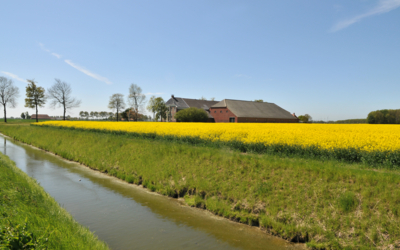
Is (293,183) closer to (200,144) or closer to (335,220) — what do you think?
(335,220)

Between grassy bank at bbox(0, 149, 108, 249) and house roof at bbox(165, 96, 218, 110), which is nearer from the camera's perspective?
grassy bank at bbox(0, 149, 108, 249)

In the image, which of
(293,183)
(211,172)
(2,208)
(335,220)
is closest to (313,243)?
(335,220)

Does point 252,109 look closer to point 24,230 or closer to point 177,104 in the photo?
point 177,104

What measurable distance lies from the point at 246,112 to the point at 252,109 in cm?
377

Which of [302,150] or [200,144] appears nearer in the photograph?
[302,150]

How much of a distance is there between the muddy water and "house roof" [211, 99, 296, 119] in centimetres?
4834

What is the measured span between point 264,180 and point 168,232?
13.7 feet

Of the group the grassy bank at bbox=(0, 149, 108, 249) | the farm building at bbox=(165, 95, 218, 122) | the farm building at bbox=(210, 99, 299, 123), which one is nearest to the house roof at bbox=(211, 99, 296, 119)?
the farm building at bbox=(210, 99, 299, 123)

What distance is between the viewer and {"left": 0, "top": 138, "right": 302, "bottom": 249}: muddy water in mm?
7246

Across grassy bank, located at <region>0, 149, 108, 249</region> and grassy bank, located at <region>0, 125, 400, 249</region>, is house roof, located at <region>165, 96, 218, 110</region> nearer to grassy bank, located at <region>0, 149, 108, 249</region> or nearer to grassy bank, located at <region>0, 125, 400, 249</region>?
grassy bank, located at <region>0, 125, 400, 249</region>

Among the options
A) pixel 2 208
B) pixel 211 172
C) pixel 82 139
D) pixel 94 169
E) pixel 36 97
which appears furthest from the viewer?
pixel 36 97

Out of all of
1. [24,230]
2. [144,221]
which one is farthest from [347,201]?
[24,230]

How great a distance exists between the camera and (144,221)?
28.5 feet

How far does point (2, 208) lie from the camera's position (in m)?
4.73
